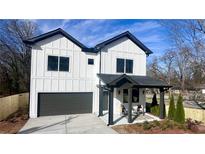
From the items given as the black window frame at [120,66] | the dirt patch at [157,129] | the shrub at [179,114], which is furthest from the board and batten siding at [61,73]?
the shrub at [179,114]

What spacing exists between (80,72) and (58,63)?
6.29 ft

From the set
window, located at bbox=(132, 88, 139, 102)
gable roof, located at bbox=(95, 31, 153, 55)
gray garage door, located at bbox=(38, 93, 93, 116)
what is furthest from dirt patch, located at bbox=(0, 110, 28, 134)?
window, located at bbox=(132, 88, 139, 102)

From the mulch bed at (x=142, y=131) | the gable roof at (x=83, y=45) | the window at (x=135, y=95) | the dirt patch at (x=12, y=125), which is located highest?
the gable roof at (x=83, y=45)

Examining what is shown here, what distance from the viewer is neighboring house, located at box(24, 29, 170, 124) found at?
12742 mm

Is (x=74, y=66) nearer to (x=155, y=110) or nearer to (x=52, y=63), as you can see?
(x=52, y=63)

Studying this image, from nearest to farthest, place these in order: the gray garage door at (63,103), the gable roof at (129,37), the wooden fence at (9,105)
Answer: the wooden fence at (9,105)
the gray garage door at (63,103)
the gable roof at (129,37)

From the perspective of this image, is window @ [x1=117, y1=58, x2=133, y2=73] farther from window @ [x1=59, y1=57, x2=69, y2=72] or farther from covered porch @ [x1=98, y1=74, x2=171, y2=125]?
window @ [x1=59, y1=57, x2=69, y2=72]

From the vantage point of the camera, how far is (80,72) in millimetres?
14094

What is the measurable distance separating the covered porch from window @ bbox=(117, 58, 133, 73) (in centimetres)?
87

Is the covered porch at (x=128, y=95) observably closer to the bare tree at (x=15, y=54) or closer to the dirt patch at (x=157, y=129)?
the dirt patch at (x=157, y=129)

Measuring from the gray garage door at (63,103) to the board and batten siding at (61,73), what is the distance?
1.21 feet

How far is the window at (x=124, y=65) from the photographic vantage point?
1472 centimetres

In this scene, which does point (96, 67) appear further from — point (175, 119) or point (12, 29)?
point (12, 29)
